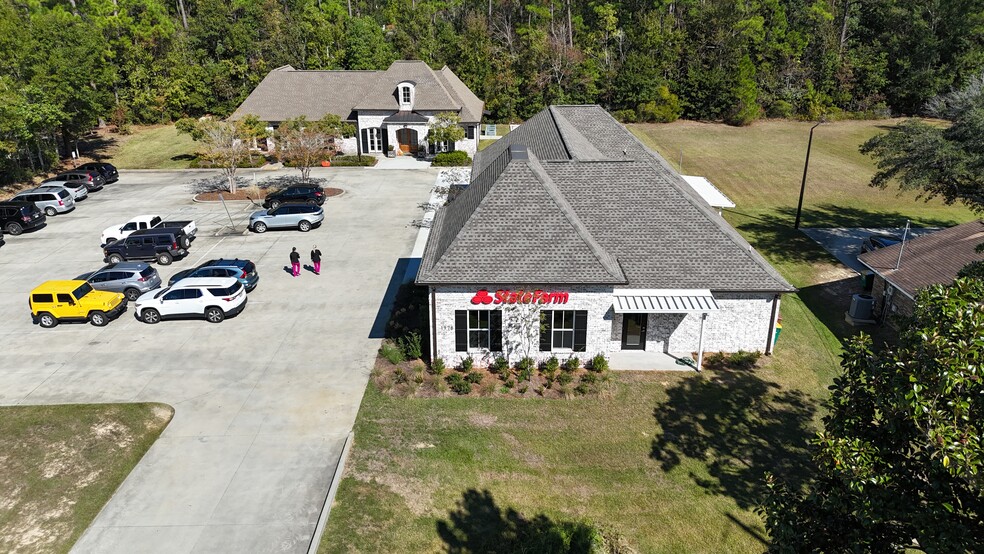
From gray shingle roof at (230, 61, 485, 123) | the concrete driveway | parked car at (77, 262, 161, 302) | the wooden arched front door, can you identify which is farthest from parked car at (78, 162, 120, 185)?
parked car at (77, 262, 161, 302)

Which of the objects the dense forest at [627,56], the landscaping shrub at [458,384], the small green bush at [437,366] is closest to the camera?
the landscaping shrub at [458,384]

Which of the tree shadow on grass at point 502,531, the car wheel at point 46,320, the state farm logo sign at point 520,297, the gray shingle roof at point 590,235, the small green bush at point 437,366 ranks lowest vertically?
the tree shadow on grass at point 502,531

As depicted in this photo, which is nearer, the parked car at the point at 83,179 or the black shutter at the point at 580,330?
the black shutter at the point at 580,330

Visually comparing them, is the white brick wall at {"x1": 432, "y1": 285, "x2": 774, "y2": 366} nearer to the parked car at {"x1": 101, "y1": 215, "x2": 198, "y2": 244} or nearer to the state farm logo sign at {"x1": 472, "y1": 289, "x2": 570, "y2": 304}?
the state farm logo sign at {"x1": 472, "y1": 289, "x2": 570, "y2": 304}

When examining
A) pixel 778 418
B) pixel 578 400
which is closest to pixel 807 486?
pixel 778 418

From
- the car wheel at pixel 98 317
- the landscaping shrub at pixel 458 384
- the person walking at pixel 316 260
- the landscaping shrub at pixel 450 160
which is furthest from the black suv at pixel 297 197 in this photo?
the landscaping shrub at pixel 458 384

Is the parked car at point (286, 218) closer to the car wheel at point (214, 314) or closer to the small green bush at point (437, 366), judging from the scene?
the car wheel at point (214, 314)

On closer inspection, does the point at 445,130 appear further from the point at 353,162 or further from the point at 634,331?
the point at 634,331
